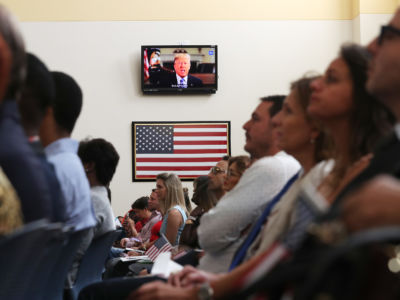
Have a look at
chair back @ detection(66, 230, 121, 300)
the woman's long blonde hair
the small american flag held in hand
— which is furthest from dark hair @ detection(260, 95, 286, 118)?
the woman's long blonde hair

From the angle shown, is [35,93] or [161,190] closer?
[35,93]

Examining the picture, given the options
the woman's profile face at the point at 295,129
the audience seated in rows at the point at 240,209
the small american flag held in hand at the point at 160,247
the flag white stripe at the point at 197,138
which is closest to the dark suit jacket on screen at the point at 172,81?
the flag white stripe at the point at 197,138

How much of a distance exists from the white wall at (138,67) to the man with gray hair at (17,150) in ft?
28.9

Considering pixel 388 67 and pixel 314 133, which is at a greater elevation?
pixel 388 67

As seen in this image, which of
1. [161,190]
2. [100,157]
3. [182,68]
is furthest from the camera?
[182,68]

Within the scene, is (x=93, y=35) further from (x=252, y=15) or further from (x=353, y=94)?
(x=353, y=94)

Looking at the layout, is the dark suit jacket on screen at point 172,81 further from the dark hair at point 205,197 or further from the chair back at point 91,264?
the chair back at point 91,264

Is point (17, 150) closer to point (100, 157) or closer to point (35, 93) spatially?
point (35, 93)

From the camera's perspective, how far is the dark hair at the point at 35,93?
197 cm

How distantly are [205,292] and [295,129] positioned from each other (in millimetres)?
1078

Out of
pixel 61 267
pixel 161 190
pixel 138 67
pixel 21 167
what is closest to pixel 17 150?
pixel 21 167

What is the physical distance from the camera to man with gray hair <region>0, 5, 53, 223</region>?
58.1 inches

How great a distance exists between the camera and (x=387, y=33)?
1493mm

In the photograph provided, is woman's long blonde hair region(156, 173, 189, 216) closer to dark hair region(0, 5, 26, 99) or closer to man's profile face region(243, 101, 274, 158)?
man's profile face region(243, 101, 274, 158)
